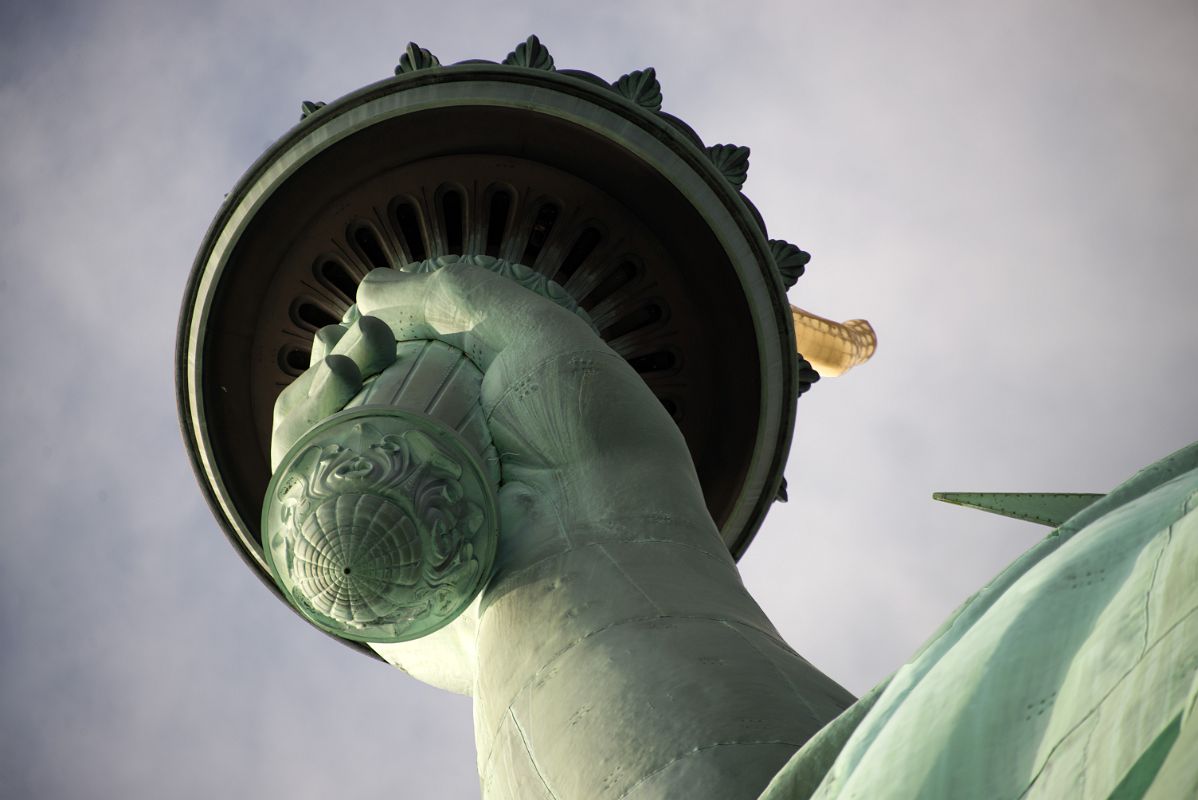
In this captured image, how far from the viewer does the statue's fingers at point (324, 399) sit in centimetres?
861

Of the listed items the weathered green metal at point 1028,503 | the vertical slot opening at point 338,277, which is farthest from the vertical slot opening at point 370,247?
the weathered green metal at point 1028,503

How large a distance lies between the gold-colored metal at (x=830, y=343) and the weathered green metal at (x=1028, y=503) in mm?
11925

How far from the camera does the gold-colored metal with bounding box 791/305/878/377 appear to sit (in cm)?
1736

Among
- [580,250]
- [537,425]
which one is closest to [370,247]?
[580,250]

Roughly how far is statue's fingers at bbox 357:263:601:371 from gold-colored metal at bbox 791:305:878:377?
762 centimetres

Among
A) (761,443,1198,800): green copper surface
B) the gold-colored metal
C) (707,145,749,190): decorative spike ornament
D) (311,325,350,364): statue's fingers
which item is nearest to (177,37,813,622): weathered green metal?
(707,145,749,190): decorative spike ornament

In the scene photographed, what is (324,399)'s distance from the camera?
865cm

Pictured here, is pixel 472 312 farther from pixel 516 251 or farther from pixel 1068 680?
pixel 1068 680

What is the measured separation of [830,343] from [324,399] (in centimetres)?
1001

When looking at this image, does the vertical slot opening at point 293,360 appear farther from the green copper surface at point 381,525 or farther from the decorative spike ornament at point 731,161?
the green copper surface at point 381,525

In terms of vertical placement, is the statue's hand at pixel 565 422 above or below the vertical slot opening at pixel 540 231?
below

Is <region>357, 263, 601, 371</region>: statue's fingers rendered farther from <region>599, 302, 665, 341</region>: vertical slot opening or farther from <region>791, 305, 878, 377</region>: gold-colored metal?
<region>791, 305, 878, 377</region>: gold-colored metal

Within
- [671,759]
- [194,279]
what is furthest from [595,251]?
[671,759]

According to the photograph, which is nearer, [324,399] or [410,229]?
[324,399]
